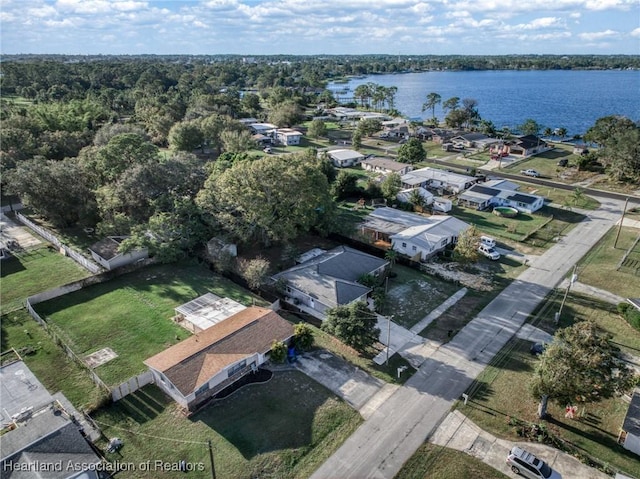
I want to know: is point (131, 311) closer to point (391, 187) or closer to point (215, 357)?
point (215, 357)

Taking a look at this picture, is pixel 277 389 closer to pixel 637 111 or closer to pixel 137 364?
pixel 137 364

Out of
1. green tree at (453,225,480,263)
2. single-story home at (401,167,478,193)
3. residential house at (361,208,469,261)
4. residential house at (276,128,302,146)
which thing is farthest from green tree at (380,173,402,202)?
residential house at (276,128,302,146)

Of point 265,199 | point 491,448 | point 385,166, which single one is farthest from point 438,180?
point 491,448

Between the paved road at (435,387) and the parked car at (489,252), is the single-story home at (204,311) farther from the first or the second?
the parked car at (489,252)

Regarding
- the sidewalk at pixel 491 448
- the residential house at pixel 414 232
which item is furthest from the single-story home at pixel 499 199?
the sidewalk at pixel 491 448

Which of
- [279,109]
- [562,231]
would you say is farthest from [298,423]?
[279,109]

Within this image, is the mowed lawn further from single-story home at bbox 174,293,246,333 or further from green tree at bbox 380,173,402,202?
green tree at bbox 380,173,402,202

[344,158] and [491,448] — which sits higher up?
[344,158]
